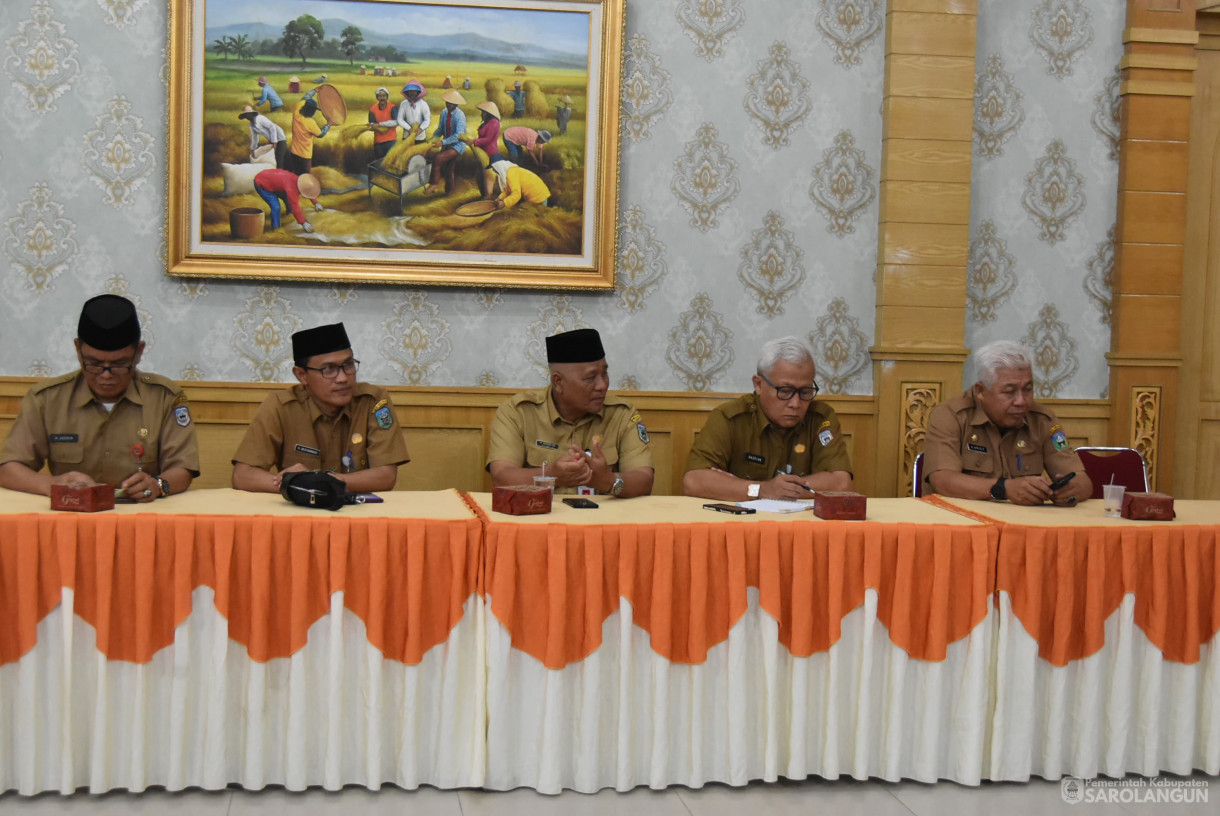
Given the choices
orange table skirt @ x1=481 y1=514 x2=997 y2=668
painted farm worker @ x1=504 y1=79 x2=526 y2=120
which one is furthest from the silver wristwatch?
painted farm worker @ x1=504 y1=79 x2=526 y2=120

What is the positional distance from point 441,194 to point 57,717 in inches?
96.5

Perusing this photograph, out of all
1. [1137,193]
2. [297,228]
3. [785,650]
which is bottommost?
[785,650]

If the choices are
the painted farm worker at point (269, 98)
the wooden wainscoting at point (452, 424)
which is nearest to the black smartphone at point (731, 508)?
the wooden wainscoting at point (452, 424)

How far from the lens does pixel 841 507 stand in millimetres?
2777

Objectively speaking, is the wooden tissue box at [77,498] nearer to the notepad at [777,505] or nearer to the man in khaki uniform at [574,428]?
the man in khaki uniform at [574,428]

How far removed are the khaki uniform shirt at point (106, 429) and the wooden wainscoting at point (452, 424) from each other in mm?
886

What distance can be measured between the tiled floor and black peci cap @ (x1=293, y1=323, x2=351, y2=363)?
1374 mm

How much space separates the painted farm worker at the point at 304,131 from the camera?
406 centimetres

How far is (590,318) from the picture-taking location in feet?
14.2

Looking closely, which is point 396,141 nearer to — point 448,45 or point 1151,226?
point 448,45

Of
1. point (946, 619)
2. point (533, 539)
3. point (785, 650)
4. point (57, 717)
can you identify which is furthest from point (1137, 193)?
point (57, 717)

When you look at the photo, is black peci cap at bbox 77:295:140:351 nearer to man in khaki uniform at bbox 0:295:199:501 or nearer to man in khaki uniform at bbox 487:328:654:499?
man in khaki uniform at bbox 0:295:199:501

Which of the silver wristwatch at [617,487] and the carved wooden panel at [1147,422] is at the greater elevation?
the carved wooden panel at [1147,422]

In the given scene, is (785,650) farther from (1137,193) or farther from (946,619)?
(1137,193)
